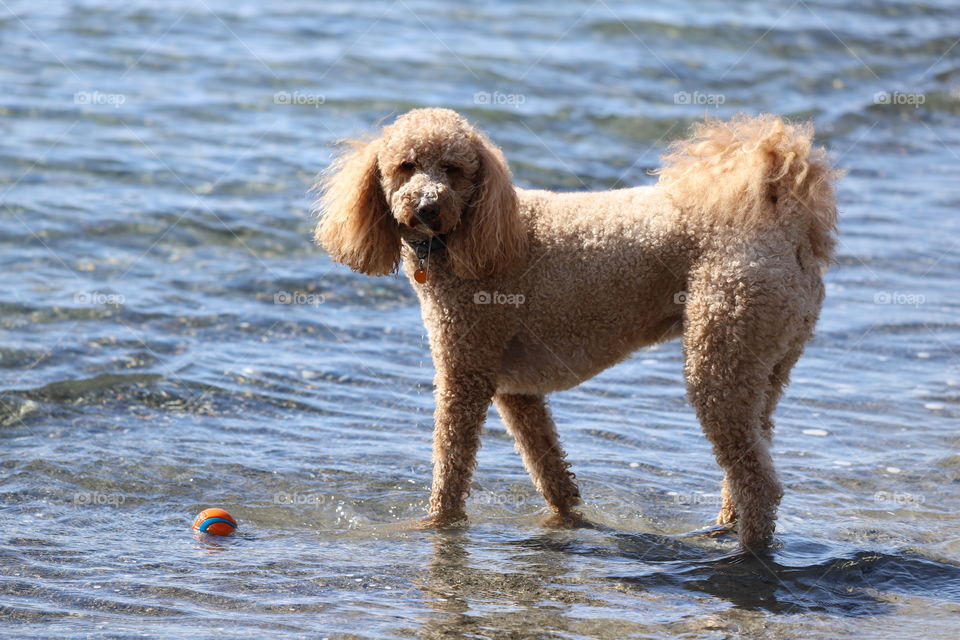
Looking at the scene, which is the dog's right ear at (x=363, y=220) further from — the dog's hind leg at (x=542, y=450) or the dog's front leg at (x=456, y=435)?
the dog's hind leg at (x=542, y=450)

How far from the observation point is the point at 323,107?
43.9 ft

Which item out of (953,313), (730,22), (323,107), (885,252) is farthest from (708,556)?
(730,22)

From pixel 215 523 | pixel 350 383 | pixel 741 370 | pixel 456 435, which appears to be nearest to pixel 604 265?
pixel 741 370

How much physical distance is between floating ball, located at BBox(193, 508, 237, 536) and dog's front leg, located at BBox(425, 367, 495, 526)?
0.93m

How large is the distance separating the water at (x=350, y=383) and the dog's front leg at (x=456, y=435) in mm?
202

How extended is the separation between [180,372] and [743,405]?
384 centimetres

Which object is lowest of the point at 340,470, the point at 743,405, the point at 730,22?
the point at 340,470

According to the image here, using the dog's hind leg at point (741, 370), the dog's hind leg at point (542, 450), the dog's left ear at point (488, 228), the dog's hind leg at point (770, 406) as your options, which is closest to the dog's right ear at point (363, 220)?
the dog's left ear at point (488, 228)

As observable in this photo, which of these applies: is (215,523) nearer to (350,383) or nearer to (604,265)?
(604,265)

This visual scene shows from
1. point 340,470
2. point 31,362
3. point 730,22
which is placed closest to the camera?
point 340,470

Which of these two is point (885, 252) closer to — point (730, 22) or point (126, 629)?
point (126, 629)

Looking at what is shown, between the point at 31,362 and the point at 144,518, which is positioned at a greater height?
the point at 31,362

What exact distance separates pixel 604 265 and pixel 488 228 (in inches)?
21.8

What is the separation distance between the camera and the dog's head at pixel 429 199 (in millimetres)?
5055
